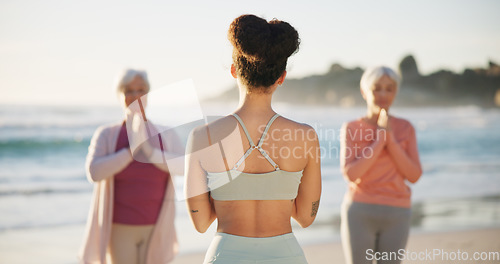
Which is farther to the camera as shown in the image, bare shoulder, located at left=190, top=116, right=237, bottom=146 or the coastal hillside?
the coastal hillside

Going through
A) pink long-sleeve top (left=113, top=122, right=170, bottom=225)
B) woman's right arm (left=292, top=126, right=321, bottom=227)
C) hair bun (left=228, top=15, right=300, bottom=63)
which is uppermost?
hair bun (left=228, top=15, right=300, bottom=63)

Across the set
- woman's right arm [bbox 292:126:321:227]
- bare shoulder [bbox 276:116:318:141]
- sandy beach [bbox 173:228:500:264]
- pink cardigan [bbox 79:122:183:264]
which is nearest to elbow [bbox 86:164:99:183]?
pink cardigan [bbox 79:122:183:264]

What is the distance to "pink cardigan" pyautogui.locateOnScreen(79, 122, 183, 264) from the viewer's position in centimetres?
331

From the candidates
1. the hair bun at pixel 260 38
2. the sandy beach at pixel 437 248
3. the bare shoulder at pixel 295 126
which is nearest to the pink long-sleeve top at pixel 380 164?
the bare shoulder at pixel 295 126

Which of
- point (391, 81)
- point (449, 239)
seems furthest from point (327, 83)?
point (391, 81)

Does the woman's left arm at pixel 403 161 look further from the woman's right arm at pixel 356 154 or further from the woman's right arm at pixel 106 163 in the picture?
the woman's right arm at pixel 106 163

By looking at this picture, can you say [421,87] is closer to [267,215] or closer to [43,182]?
[43,182]

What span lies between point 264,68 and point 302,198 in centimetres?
63

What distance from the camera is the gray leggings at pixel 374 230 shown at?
3430 millimetres

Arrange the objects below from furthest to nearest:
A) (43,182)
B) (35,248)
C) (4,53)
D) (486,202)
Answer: (4,53), (43,182), (486,202), (35,248)

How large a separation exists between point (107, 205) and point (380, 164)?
6.64 ft

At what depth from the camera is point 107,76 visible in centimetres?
2319

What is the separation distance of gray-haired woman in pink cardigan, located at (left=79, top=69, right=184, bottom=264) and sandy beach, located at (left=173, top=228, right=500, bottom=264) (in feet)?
8.32

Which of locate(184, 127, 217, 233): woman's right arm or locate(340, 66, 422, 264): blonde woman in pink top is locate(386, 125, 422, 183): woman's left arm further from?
locate(184, 127, 217, 233): woman's right arm
